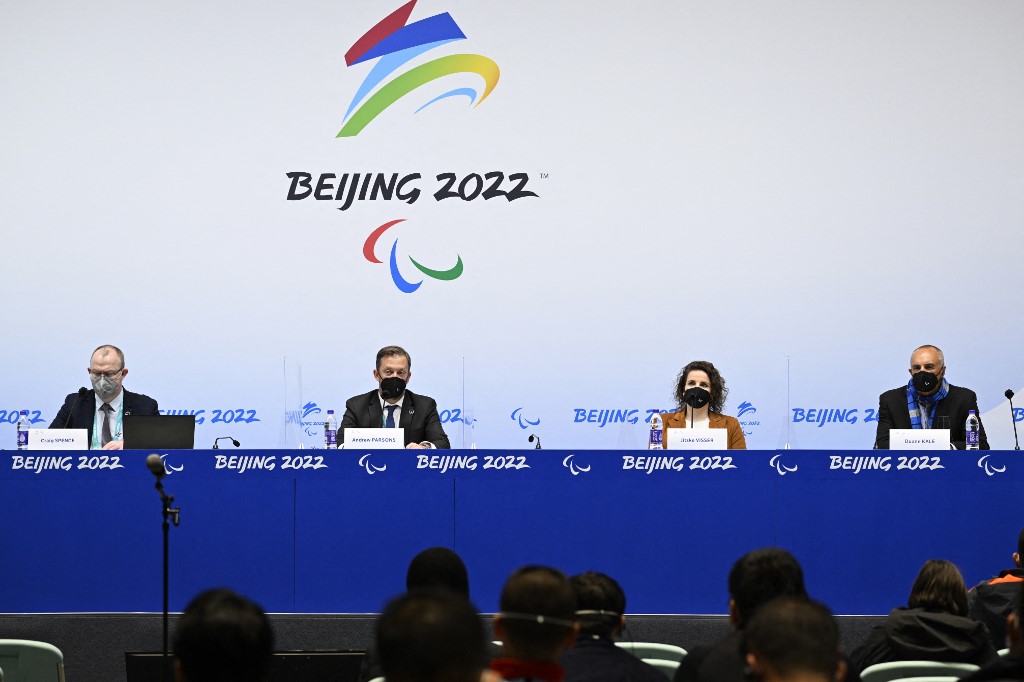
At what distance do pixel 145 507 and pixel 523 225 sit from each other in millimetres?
3176

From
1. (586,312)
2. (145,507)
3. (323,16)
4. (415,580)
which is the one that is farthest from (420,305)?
(415,580)

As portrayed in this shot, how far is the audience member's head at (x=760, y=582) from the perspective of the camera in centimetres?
262

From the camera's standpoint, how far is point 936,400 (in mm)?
6203

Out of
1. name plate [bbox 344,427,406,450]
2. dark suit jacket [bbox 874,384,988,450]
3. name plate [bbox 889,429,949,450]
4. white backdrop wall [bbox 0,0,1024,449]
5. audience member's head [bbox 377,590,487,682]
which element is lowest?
audience member's head [bbox 377,590,487,682]

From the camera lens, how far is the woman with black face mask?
611 centimetres

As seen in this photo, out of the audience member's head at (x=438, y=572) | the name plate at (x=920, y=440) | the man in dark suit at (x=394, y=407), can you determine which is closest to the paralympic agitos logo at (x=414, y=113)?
the man in dark suit at (x=394, y=407)

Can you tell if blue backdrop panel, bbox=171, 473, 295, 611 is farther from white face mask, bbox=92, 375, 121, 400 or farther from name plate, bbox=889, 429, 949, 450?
name plate, bbox=889, 429, 949, 450

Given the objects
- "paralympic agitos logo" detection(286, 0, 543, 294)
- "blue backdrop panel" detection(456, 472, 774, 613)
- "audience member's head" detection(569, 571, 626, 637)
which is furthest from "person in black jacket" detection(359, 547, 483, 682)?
"paralympic agitos logo" detection(286, 0, 543, 294)

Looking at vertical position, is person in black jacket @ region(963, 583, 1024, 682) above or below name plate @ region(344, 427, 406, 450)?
below

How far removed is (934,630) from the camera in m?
3.41

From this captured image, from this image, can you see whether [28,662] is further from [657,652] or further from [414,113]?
[414,113]

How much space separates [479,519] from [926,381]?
8.26 feet

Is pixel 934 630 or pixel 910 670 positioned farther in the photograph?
pixel 934 630

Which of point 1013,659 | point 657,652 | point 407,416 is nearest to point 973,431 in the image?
point 407,416
